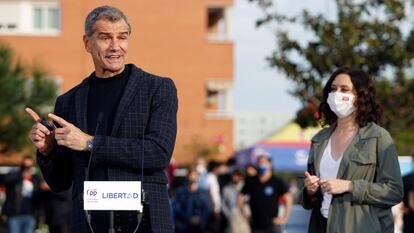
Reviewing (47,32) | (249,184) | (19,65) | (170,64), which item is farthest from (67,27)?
(249,184)

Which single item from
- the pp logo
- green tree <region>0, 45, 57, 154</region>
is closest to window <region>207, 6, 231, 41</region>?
green tree <region>0, 45, 57, 154</region>

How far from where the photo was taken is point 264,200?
755 inches

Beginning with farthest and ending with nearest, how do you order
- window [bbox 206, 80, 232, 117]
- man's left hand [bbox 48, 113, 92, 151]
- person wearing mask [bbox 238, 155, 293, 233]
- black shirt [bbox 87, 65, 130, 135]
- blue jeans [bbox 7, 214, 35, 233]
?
window [bbox 206, 80, 232, 117] < blue jeans [bbox 7, 214, 35, 233] < person wearing mask [bbox 238, 155, 293, 233] < black shirt [bbox 87, 65, 130, 135] < man's left hand [bbox 48, 113, 92, 151]

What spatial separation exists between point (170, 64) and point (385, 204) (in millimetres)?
43190

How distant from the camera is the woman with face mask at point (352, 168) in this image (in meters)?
7.13

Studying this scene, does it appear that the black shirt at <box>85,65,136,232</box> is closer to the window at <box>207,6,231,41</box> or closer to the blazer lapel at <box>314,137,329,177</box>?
the blazer lapel at <box>314,137,329,177</box>

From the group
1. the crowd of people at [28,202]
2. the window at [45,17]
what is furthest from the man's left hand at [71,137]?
the window at [45,17]

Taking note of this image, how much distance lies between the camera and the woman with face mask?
7.13 m

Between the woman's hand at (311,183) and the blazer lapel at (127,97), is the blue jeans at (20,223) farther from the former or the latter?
the blazer lapel at (127,97)

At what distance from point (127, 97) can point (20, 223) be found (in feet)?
54.2

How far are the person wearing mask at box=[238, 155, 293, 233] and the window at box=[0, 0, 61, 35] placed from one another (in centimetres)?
3214

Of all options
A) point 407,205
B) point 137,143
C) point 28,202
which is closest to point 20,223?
point 28,202

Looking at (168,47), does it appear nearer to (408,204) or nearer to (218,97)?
(218,97)

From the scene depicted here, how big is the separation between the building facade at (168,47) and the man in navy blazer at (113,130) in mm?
43317
